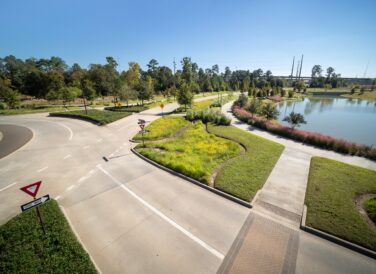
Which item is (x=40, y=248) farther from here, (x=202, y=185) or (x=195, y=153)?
(x=195, y=153)

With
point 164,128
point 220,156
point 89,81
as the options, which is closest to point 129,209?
point 220,156

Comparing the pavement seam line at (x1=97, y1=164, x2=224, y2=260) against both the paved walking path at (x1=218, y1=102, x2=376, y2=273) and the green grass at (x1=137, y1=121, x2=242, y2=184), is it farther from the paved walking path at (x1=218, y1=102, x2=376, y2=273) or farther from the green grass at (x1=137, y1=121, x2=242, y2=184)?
the green grass at (x1=137, y1=121, x2=242, y2=184)

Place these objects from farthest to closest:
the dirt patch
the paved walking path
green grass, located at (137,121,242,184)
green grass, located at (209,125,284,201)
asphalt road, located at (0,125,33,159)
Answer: asphalt road, located at (0,125,33,159)
green grass, located at (137,121,242,184)
green grass, located at (209,125,284,201)
the dirt patch
the paved walking path

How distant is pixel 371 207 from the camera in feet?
25.4

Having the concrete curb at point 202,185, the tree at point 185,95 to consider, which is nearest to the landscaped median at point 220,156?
the concrete curb at point 202,185

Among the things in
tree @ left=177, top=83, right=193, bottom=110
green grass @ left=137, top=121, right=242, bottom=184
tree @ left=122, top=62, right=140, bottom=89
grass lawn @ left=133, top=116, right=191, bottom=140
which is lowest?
green grass @ left=137, top=121, right=242, bottom=184

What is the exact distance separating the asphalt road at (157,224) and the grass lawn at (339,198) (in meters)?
0.81

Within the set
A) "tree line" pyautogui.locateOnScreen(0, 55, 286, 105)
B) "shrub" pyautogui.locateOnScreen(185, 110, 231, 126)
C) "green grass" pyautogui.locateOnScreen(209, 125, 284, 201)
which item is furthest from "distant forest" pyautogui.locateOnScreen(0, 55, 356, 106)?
"green grass" pyautogui.locateOnScreen(209, 125, 284, 201)

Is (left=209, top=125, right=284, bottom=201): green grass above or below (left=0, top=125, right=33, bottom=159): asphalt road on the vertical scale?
below

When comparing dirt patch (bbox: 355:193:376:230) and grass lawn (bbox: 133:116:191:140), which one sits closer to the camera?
dirt patch (bbox: 355:193:376:230)

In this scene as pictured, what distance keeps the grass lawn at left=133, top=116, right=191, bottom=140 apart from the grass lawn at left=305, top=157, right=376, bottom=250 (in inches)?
558

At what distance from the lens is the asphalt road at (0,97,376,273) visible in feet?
17.9

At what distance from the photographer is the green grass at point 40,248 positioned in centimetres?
480

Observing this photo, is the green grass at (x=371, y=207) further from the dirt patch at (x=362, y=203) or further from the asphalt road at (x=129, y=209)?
the asphalt road at (x=129, y=209)
